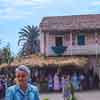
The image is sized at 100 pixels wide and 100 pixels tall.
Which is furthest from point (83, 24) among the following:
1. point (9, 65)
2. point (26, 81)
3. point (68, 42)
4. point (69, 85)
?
point (26, 81)

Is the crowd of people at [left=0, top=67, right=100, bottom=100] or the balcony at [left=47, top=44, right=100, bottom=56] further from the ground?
the balcony at [left=47, top=44, right=100, bottom=56]

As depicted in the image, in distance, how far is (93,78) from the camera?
36125 millimetres

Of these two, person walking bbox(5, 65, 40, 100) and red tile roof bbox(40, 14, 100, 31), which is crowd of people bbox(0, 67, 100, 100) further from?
person walking bbox(5, 65, 40, 100)

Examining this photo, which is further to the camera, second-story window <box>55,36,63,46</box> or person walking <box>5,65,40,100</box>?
second-story window <box>55,36,63,46</box>

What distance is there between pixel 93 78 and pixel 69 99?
55.6 ft

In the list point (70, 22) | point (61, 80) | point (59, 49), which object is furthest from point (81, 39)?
point (61, 80)

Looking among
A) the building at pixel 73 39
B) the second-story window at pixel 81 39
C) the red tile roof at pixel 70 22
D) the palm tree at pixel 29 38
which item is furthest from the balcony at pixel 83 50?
the palm tree at pixel 29 38

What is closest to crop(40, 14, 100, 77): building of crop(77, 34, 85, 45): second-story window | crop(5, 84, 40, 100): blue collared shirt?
crop(77, 34, 85, 45): second-story window

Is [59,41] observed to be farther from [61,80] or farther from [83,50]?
[61,80]

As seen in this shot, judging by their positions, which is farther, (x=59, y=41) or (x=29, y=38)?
(x=29, y=38)

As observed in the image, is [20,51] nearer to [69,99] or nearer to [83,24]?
[83,24]

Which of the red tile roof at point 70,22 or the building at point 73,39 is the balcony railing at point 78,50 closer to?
the building at point 73,39

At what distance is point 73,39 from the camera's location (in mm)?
39625

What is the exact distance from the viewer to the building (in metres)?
38.8
